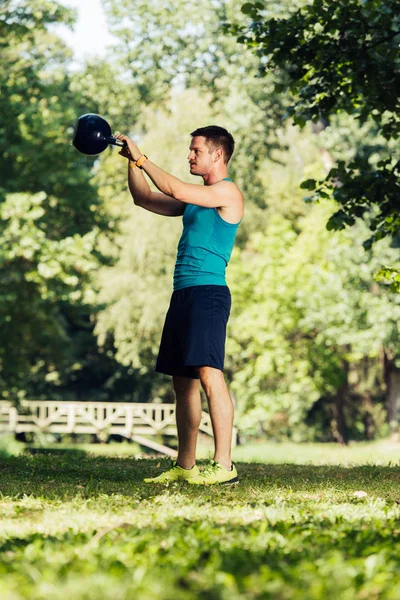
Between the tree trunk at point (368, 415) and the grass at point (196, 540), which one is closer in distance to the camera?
the grass at point (196, 540)

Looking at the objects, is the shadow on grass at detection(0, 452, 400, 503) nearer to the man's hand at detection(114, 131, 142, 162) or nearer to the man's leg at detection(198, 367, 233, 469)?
the man's leg at detection(198, 367, 233, 469)

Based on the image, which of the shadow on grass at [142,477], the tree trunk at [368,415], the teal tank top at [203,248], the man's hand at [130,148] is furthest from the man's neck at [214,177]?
the tree trunk at [368,415]

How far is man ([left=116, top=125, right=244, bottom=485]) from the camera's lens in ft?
19.0

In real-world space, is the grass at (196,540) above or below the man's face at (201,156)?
below

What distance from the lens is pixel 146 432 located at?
98.2 feet

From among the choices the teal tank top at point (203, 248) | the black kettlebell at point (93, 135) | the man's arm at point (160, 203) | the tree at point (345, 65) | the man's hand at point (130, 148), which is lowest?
the teal tank top at point (203, 248)

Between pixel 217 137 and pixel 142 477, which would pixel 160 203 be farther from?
pixel 142 477

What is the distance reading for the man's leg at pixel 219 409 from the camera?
19.1 ft

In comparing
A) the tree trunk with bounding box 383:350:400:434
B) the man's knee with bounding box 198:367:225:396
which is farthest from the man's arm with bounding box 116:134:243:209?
the tree trunk with bounding box 383:350:400:434

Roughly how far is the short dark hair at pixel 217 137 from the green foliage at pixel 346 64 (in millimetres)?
2881

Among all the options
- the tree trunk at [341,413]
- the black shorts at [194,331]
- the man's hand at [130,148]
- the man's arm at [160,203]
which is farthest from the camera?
the tree trunk at [341,413]

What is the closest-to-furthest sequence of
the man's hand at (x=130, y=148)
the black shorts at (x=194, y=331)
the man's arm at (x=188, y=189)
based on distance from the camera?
1. the man's arm at (x=188, y=189)
2. the man's hand at (x=130, y=148)
3. the black shorts at (x=194, y=331)

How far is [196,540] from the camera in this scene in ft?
11.5

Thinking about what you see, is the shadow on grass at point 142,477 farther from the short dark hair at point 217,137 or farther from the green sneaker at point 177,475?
the short dark hair at point 217,137
